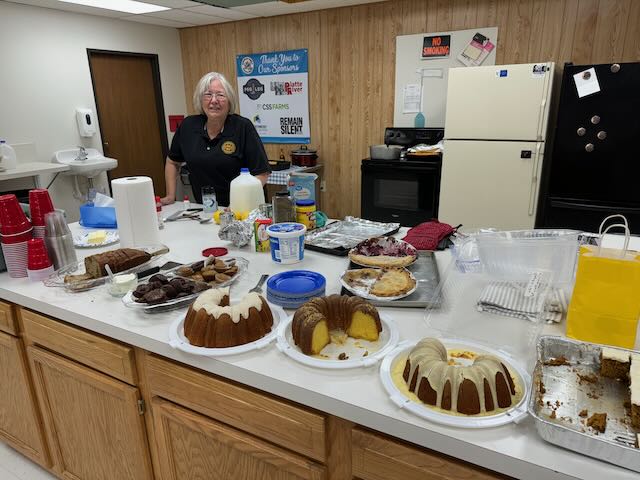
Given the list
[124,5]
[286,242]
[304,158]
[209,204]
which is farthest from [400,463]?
[124,5]

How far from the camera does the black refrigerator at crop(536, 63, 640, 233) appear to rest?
9.23ft

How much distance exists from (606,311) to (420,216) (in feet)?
8.77

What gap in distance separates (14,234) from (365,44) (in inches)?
144

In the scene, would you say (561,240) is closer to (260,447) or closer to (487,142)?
(260,447)

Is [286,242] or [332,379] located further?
[286,242]

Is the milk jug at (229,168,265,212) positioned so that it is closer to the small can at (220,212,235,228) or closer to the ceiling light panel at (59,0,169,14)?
the small can at (220,212,235,228)

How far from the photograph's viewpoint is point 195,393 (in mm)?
1168

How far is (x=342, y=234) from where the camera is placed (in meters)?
1.90

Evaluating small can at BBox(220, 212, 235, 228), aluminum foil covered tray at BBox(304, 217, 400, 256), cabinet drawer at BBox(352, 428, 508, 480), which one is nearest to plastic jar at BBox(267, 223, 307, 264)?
aluminum foil covered tray at BBox(304, 217, 400, 256)

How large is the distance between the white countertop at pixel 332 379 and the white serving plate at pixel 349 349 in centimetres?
2

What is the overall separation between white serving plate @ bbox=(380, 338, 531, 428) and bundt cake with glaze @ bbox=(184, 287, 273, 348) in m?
0.34

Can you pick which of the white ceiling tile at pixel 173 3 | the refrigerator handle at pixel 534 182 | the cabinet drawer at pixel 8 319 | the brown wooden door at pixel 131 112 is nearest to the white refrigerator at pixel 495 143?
the refrigerator handle at pixel 534 182

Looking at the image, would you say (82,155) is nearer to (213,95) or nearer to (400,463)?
(213,95)

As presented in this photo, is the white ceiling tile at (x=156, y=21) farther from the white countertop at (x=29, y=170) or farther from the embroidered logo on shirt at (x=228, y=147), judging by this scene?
the embroidered logo on shirt at (x=228, y=147)
